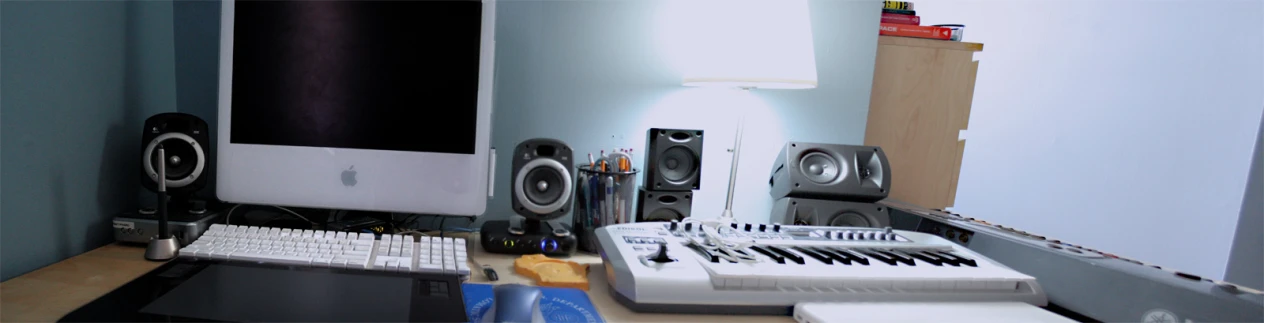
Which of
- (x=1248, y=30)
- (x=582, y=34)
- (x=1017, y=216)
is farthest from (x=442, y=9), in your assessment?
(x=1248, y=30)

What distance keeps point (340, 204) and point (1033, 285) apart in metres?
1.12

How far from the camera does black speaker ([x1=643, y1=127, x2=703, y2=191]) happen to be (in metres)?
1.04

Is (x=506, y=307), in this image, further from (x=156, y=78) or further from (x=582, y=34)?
(x=156, y=78)

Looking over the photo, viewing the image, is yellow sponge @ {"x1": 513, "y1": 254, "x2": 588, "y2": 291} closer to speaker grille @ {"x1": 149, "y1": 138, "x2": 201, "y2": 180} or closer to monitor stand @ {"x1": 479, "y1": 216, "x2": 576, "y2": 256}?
monitor stand @ {"x1": 479, "y1": 216, "x2": 576, "y2": 256}

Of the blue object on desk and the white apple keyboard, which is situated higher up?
the white apple keyboard

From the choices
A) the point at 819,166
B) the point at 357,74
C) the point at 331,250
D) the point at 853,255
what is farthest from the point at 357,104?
the point at 819,166

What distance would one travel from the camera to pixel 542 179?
3.09ft

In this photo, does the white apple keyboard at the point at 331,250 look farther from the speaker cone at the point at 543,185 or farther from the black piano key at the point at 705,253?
the black piano key at the point at 705,253

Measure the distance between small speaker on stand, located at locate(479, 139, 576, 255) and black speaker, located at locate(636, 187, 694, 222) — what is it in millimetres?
184

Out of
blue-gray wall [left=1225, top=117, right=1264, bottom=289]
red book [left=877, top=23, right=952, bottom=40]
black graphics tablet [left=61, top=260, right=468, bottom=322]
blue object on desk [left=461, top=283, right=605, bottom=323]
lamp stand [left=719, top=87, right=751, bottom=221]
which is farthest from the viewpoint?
blue-gray wall [left=1225, top=117, right=1264, bottom=289]

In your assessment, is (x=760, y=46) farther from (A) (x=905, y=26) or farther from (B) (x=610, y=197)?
(A) (x=905, y=26)

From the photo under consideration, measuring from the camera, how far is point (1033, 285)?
73cm

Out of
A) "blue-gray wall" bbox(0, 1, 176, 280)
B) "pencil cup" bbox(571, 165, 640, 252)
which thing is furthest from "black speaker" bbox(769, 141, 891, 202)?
"blue-gray wall" bbox(0, 1, 176, 280)

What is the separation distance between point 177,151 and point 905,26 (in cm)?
164
